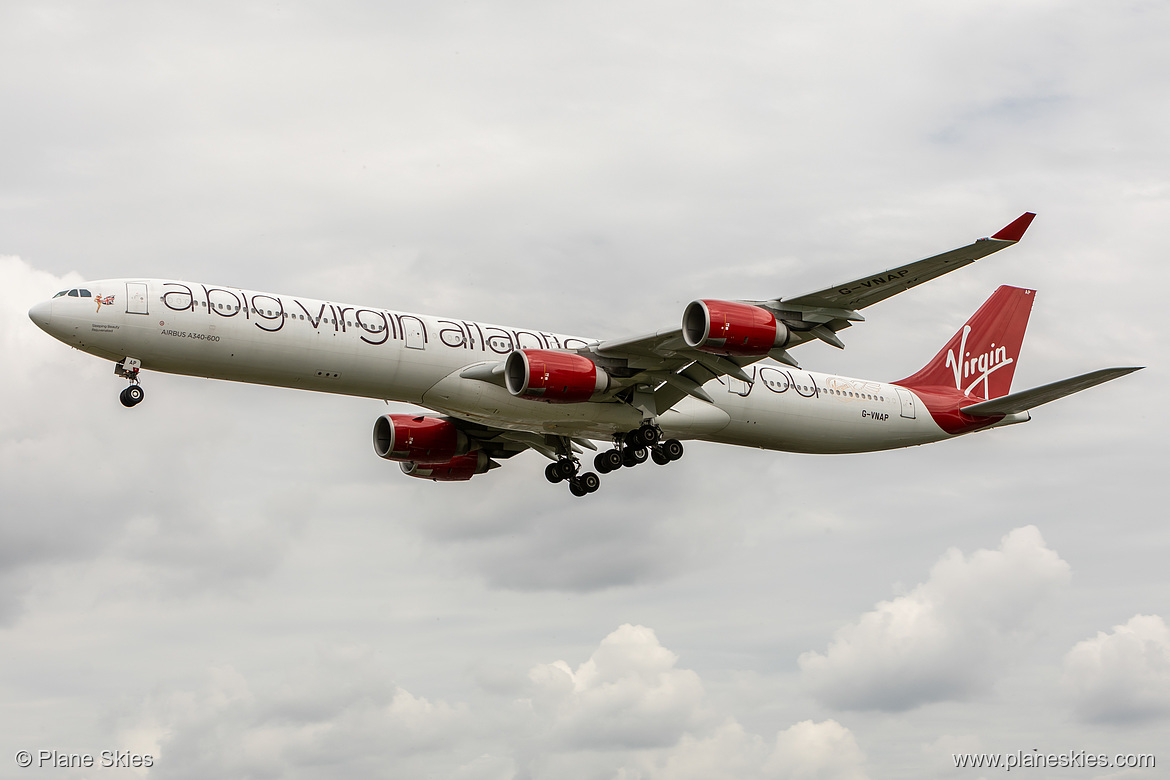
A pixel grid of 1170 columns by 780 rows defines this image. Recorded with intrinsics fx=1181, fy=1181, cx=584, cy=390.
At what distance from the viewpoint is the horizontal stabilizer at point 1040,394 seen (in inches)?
1362

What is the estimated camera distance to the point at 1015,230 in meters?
30.7

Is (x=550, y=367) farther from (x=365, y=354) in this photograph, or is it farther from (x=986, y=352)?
(x=986, y=352)

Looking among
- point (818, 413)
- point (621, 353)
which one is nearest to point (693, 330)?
point (621, 353)

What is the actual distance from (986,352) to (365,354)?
2679cm

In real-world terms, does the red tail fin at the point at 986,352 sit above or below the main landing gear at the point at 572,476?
above

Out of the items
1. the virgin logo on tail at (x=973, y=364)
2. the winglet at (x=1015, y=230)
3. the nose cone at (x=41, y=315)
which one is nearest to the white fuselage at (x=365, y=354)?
the nose cone at (x=41, y=315)

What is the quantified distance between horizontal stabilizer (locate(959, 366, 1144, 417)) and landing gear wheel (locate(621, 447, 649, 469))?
1347 cm

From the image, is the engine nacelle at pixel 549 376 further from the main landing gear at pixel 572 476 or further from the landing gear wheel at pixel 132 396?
the landing gear wheel at pixel 132 396

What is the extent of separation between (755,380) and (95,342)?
21672 mm

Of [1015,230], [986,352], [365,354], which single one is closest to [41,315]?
[365,354]

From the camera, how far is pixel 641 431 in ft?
132

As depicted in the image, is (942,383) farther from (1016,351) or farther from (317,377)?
(317,377)

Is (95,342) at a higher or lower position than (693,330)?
higher

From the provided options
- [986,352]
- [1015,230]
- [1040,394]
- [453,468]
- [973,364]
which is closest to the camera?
[1015,230]
